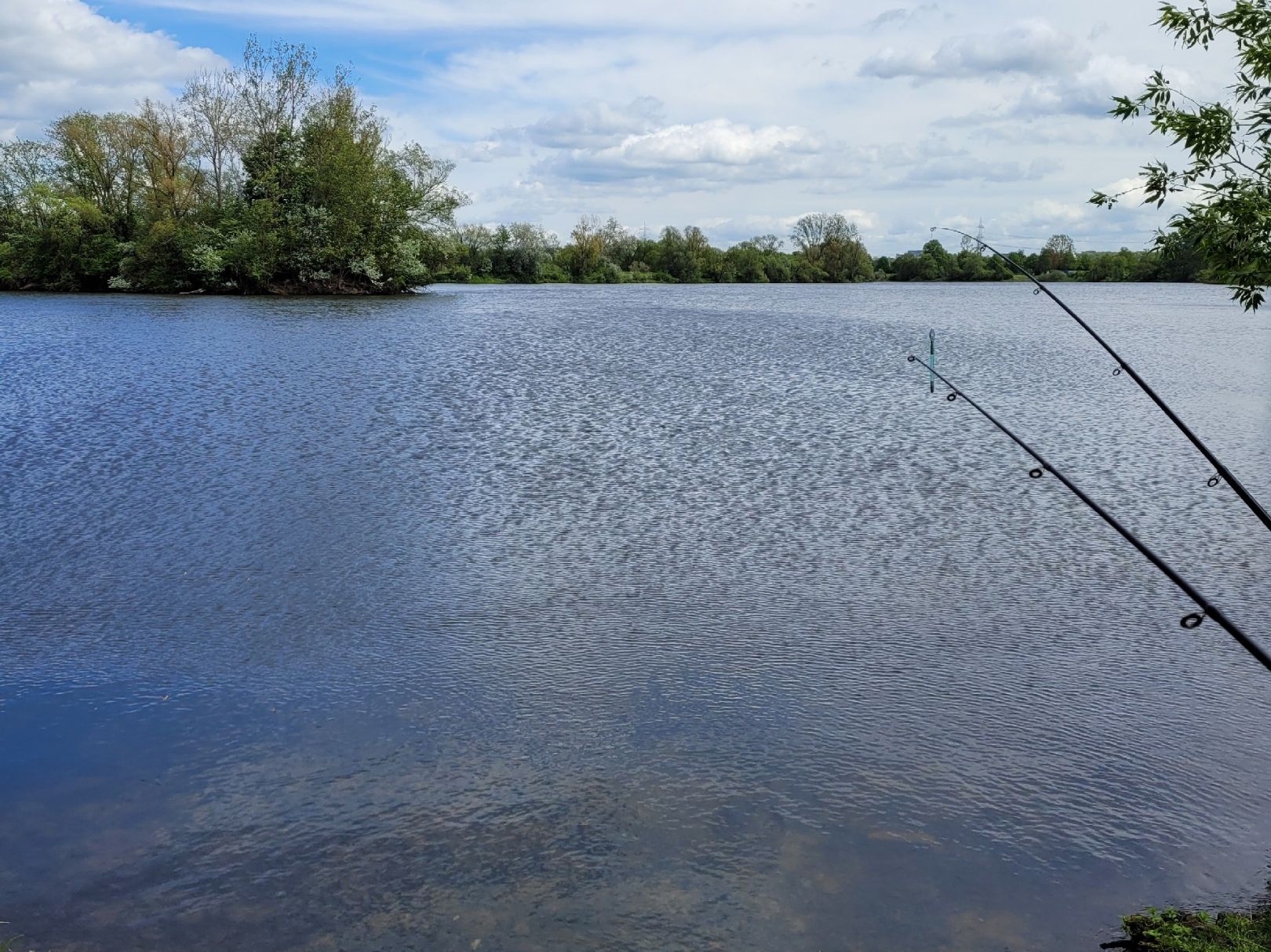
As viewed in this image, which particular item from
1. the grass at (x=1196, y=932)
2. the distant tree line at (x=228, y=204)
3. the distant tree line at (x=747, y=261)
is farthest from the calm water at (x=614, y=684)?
the distant tree line at (x=747, y=261)

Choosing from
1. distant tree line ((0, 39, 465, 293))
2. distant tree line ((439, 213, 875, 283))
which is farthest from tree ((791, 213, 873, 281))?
distant tree line ((0, 39, 465, 293))

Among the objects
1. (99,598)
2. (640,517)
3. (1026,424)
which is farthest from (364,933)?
(1026,424)

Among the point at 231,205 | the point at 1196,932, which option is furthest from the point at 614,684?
the point at 231,205

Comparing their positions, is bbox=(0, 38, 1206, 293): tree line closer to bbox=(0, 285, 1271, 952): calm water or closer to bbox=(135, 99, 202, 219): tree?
bbox=(135, 99, 202, 219): tree

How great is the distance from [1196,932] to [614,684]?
14.3ft

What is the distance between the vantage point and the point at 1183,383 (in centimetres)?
2536

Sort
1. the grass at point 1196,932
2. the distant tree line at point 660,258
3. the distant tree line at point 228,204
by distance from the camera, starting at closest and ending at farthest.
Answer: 1. the grass at point 1196,932
2. the distant tree line at point 228,204
3. the distant tree line at point 660,258

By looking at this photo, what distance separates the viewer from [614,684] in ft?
27.2

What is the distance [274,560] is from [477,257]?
83.7 metres

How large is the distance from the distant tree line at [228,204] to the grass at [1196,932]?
174 ft

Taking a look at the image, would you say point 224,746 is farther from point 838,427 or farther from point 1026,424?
point 1026,424

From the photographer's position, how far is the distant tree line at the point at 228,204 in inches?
2130

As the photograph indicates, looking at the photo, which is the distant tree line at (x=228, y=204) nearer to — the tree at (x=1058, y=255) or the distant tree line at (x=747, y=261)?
the distant tree line at (x=747, y=261)

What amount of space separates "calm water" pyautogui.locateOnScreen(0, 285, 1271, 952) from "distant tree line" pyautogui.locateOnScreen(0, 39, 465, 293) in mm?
36947
